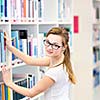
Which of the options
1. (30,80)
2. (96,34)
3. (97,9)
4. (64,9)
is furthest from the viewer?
(97,9)

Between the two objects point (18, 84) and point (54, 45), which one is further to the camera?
point (18, 84)

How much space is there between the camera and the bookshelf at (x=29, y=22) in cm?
243

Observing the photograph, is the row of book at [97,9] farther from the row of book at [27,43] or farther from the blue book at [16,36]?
the blue book at [16,36]

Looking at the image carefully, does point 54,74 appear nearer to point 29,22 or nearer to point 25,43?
point 25,43

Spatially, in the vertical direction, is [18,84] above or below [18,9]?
below

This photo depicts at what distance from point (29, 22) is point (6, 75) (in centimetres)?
63

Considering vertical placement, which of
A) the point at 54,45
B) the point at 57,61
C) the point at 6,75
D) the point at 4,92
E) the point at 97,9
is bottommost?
the point at 4,92

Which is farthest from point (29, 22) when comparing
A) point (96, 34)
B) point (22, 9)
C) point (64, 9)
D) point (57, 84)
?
point (96, 34)

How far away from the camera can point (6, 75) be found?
2.35 meters

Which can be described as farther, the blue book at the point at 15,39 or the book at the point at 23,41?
the book at the point at 23,41

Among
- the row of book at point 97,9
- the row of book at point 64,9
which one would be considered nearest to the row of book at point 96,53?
the row of book at point 97,9

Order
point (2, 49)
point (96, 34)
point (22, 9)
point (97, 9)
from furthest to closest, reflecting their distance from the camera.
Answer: point (97, 9)
point (96, 34)
point (22, 9)
point (2, 49)

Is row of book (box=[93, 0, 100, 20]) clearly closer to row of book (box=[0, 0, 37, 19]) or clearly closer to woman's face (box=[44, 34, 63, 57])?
row of book (box=[0, 0, 37, 19])

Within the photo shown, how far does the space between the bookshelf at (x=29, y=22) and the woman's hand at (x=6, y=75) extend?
0.21ft
